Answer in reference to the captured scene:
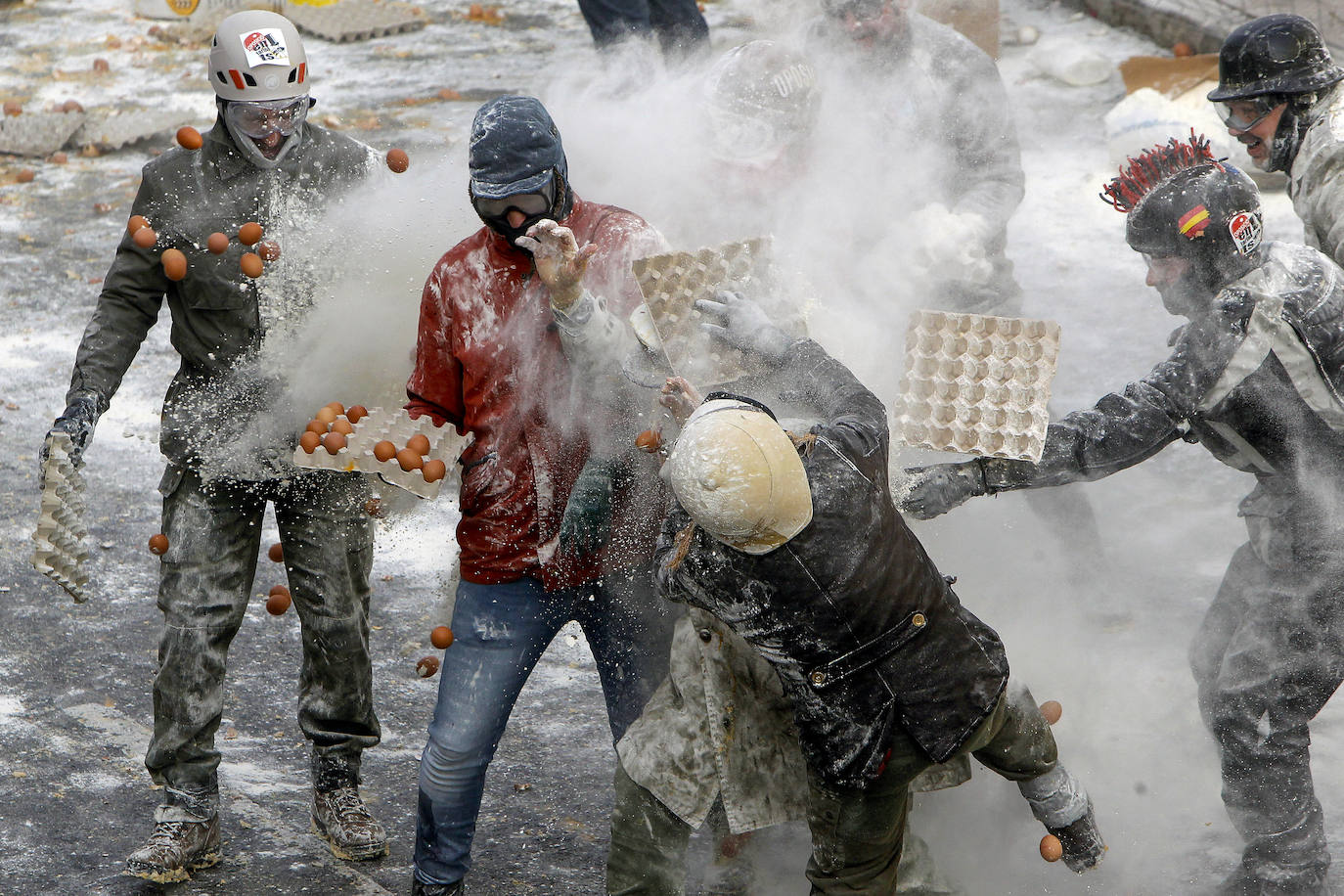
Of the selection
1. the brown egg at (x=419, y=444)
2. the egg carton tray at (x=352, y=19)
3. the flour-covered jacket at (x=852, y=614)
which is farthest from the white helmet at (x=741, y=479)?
the egg carton tray at (x=352, y=19)

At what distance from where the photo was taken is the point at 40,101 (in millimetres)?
10867

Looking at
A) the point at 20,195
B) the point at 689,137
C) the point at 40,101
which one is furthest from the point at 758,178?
the point at 40,101

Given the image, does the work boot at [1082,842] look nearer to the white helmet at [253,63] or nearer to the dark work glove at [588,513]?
the dark work glove at [588,513]

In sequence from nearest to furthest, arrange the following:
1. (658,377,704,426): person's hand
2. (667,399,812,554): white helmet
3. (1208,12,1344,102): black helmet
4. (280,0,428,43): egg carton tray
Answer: (667,399,812,554): white helmet → (658,377,704,426): person's hand → (1208,12,1344,102): black helmet → (280,0,428,43): egg carton tray

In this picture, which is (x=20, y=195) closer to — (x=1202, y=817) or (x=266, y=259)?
(x=266, y=259)

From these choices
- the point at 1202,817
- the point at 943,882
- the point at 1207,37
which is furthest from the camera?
the point at 1207,37

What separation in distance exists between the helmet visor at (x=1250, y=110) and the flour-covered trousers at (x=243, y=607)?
2.96 metres

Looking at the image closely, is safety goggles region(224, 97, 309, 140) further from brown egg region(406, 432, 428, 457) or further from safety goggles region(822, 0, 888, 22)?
safety goggles region(822, 0, 888, 22)

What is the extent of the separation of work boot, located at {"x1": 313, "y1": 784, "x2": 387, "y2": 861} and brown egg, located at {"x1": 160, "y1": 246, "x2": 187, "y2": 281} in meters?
1.62

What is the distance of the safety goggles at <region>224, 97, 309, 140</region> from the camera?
151 inches

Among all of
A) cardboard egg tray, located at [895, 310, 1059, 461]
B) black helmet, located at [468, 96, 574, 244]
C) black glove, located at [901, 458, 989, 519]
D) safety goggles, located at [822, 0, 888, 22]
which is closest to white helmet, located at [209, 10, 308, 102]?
black helmet, located at [468, 96, 574, 244]

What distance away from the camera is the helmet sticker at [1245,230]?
3.48 m

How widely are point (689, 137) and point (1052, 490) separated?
6.63ft

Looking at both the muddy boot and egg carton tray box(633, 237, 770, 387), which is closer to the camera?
egg carton tray box(633, 237, 770, 387)
